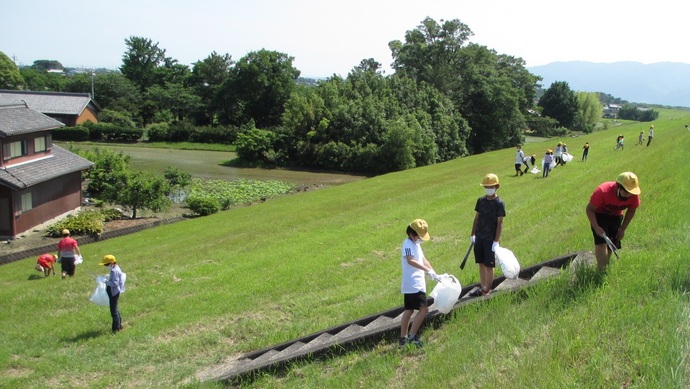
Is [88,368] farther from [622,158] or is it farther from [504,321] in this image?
[622,158]

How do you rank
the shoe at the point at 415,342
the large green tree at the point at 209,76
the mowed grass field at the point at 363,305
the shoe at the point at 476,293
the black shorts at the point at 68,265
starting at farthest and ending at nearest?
the large green tree at the point at 209,76 < the black shorts at the point at 68,265 < the shoe at the point at 476,293 < the shoe at the point at 415,342 < the mowed grass field at the point at 363,305

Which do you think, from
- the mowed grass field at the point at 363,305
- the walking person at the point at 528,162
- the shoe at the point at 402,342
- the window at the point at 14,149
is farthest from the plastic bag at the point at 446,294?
the window at the point at 14,149

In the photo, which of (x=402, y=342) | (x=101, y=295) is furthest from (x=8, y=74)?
(x=402, y=342)

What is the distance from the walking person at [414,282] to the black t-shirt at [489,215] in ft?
5.10

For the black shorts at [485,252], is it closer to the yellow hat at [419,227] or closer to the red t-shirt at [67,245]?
the yellow hat at [419,227]

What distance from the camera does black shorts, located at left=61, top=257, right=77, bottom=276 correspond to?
1836cm

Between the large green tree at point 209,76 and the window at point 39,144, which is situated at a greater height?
the large green tree at point 209,76

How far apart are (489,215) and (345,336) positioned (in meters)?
3.13

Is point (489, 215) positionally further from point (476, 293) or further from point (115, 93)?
point (115, 93)

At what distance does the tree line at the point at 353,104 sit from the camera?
54812mm

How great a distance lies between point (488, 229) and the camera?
9.05 m

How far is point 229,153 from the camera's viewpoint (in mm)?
66438

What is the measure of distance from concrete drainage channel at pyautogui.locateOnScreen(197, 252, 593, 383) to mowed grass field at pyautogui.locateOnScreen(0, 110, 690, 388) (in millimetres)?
227

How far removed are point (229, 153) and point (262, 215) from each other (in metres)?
39.2
